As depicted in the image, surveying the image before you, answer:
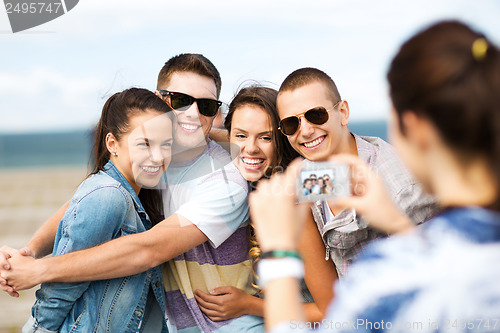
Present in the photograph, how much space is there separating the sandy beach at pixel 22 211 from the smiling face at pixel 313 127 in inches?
52.8

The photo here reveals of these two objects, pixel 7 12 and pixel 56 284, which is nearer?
pixel 56 284

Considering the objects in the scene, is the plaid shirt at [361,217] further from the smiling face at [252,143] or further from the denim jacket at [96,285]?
the denim jacket at [96,285]

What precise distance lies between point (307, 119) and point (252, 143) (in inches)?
14.3

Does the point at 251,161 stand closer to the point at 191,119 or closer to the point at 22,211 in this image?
the point at 191,119

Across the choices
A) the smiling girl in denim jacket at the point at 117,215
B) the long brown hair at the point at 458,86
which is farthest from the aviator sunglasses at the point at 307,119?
the long brown hair at the point at 458,86

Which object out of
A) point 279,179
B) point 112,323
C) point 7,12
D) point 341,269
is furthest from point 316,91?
point 7,12

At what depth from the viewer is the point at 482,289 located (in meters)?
1.17

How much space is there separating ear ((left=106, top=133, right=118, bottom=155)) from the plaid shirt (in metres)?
1.16

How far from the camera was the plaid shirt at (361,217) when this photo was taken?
2.54 meters

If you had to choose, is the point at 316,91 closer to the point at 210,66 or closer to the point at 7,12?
the point at 210,66

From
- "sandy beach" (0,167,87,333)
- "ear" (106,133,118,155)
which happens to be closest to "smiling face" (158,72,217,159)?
"ear" (106,133,118,155)

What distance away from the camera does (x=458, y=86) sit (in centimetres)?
114

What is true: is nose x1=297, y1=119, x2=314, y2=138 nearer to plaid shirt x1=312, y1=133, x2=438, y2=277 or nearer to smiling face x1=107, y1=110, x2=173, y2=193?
plaid shirt x1=312, y1=133, x2=438, y2=277

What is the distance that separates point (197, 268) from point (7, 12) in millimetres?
2477
